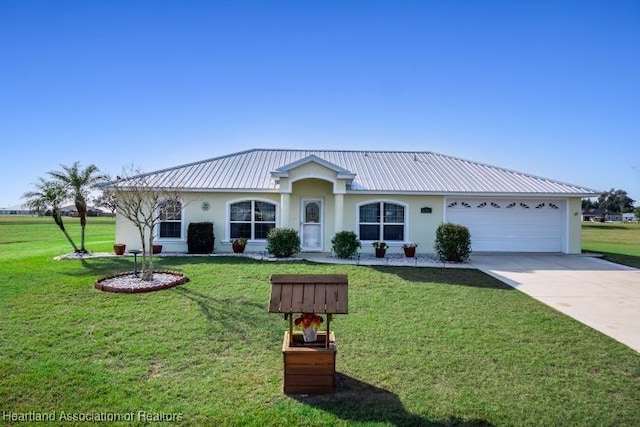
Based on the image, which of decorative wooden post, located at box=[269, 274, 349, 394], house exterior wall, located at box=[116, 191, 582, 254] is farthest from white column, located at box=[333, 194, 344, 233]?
decorative wooden post, located at box=[269, 274, 349, 394]

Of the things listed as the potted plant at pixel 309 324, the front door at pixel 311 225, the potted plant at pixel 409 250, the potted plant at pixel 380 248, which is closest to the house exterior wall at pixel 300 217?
→ the front door at pixel 311 225

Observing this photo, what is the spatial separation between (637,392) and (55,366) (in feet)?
23.9

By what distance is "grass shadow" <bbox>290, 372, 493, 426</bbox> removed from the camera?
3.62m

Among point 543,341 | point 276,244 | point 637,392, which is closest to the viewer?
point 637,392

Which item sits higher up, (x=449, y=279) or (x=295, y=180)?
(x=295, y=180)

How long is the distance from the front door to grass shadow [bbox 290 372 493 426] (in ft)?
35.0

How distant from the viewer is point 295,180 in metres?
14.0

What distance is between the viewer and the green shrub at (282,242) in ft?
43.0

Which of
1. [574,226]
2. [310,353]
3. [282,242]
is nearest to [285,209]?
[282,242]

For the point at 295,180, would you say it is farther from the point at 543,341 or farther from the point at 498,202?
the point at 543,341

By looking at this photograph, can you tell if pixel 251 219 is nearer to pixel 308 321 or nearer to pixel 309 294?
pixel 308 321

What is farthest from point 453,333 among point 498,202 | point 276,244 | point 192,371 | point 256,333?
point 498,202

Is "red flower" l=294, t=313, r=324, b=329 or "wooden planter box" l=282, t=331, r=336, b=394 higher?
"red flower" l=294, t=313, r=324, b=329

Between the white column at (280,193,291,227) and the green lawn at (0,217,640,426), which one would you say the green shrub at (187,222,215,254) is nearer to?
the white column at (280,193,291,227)
